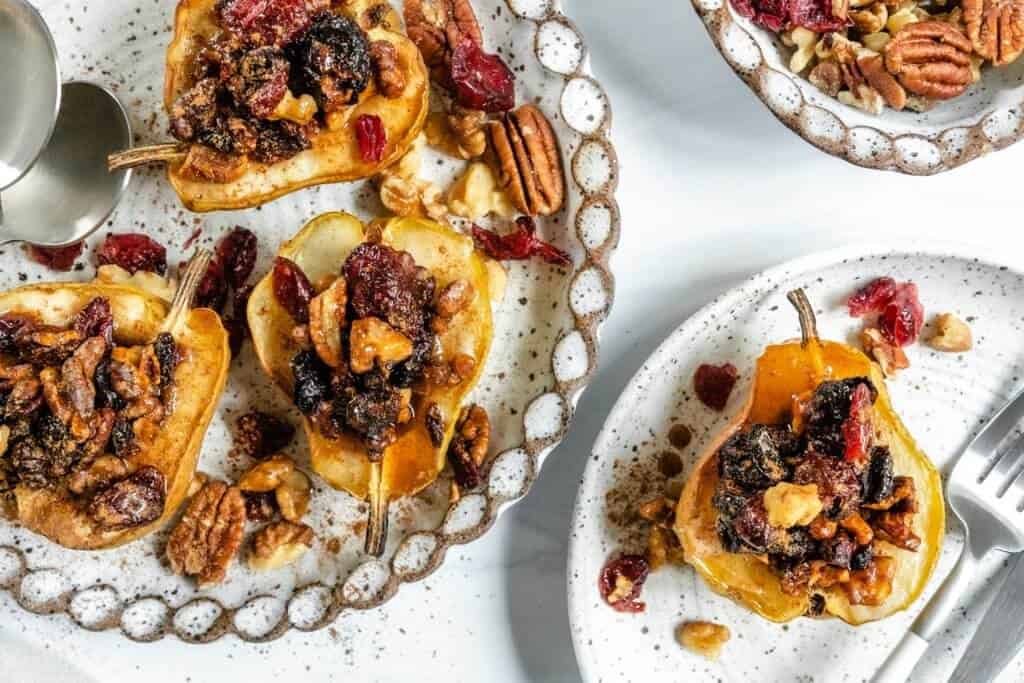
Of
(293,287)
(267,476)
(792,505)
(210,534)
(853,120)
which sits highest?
(853,120)

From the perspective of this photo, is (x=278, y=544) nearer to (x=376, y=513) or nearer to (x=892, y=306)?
(x=376, y=513)

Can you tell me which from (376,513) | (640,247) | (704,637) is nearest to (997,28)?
(640,247)

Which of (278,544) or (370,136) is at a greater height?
(370,136)

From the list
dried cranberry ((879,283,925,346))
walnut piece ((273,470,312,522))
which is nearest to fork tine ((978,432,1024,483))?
dried cranberry ((879,283,925,346))

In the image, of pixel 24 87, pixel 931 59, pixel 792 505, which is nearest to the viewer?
pixel 792 505

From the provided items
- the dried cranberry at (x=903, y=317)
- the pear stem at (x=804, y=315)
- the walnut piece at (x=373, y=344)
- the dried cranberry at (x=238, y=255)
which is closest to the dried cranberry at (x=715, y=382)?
the pear stem at (x=804, y=315)

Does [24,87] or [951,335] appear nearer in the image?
[24,87]

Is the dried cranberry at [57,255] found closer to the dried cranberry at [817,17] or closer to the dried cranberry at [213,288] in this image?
the dried cranberry at [213,288]

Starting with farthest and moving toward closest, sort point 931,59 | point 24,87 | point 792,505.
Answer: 1. point 931,59
2. point 24,87
3. point 792,505

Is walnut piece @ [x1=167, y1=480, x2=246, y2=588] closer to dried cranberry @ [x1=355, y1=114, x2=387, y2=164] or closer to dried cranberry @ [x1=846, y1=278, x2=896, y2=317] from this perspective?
dried cranberry @ [x1=355, y1=114, x2=387, y2=164]
